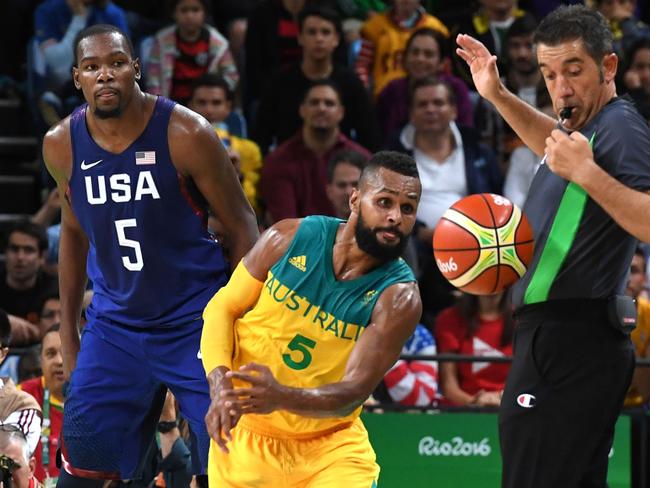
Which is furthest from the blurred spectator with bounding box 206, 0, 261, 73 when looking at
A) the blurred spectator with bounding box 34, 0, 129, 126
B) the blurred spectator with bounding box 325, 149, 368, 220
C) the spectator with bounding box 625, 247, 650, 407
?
the spectator with bounding box 625, 247, 650, 407

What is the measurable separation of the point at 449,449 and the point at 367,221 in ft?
10.4

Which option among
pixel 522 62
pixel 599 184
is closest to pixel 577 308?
pixel 599 184

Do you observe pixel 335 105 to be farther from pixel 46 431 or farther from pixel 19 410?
pixel 19 410

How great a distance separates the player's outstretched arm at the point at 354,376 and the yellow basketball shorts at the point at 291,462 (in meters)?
0.21

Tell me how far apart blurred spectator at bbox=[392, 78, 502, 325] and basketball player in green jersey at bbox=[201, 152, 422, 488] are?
407 centimetres

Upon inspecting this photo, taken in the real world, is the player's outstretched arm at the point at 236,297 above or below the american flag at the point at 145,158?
below

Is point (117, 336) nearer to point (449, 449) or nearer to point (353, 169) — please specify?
point (449, 449)

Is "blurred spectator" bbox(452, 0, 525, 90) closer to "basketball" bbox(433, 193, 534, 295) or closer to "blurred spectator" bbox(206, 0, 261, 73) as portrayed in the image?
"blurred spectator" bbox(206, 0, 261, 73)

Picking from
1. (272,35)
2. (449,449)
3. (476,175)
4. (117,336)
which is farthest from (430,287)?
(117,336)

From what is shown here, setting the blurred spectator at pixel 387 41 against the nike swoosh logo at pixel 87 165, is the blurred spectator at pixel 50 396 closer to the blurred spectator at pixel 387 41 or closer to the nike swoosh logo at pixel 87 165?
the nike swoosh logo at pixel 87 165

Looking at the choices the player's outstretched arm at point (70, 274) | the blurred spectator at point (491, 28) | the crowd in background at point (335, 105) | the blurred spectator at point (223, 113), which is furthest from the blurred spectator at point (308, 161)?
the player's outstretched arm at point (70, 274)

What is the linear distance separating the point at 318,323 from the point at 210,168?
88 cm

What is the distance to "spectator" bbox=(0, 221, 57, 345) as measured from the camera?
8.20 meters

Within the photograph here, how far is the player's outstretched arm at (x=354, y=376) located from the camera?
3846 mm
